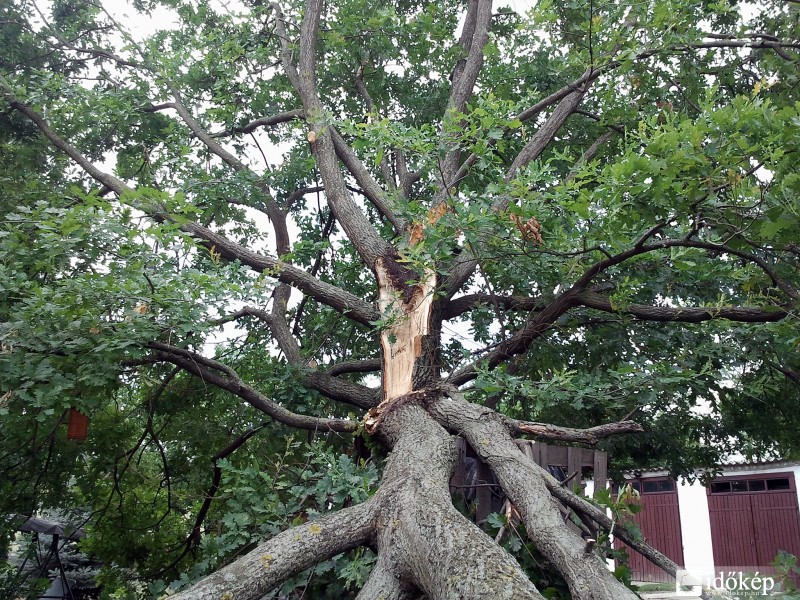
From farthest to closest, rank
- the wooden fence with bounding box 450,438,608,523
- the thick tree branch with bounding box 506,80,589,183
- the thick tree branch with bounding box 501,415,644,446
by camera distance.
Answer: the thick tree branch with bounding box 506,80,589,183 → the wooden fence with bounding box 450,438,608,523 → the thick tree branch with bounding box 501,415,644,446

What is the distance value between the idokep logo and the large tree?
0.65ft

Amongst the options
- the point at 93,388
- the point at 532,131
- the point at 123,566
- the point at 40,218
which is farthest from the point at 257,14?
the point at 123,566

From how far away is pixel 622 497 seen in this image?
3523 mm

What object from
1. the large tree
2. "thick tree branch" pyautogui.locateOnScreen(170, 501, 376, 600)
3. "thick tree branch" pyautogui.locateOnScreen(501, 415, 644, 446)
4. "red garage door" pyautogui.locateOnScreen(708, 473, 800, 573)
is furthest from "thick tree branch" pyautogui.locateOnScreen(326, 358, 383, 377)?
"red garage door" pyautogui.locateOnScreen(708, 473, 800, 573)

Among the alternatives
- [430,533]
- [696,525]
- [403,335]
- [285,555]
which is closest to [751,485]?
[696,525]

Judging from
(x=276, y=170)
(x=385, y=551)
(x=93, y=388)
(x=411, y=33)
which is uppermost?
(x=411, y=33)

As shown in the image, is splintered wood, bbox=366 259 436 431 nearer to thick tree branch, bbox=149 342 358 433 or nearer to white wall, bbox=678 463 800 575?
thick tree branch, bbox=149 342 358 433

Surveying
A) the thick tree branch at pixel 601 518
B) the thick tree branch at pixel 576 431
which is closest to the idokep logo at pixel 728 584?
the thick tree branch at pixel 601 518

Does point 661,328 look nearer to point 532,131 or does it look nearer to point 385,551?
point 532,131

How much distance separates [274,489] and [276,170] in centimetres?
409

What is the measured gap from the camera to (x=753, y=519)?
1280 cm

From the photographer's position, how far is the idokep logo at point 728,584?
2932 mm

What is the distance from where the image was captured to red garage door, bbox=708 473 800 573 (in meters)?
12.2

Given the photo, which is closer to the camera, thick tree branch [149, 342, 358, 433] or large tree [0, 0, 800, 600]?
large tree [0, 0, 800, 600]
